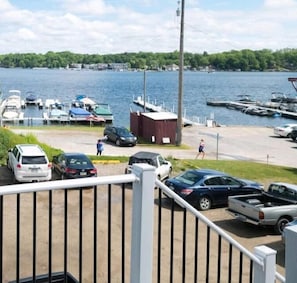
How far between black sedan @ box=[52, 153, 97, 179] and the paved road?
866 cm

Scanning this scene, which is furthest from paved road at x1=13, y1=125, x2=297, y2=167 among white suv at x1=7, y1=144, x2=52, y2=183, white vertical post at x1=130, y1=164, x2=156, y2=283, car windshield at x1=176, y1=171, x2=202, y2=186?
white vertical post at x1=130, y1=164, x2=156, y2=283

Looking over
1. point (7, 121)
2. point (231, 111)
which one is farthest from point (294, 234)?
point (231, 111)

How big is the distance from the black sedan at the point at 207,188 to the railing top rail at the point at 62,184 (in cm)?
1562

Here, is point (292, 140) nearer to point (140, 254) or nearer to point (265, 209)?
point (265, 209)

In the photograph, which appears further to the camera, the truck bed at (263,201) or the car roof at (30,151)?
the car roof at (30,151)

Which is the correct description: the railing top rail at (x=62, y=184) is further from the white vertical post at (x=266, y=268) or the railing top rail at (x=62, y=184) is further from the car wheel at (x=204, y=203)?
the car wheel at (x=204, y=203)

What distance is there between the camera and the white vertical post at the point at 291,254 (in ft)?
13.0

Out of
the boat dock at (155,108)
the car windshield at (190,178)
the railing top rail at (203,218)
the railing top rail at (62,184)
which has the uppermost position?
the railing top rail at (62,184)

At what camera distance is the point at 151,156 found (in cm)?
2308

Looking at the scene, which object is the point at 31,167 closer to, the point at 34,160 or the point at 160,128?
the point at 34,160

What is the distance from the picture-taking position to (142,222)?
3.60m

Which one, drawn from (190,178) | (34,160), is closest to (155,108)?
(34,160)

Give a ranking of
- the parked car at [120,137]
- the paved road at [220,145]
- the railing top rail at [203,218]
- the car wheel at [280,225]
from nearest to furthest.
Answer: the railing top rail at [203,218]
the car wheel at [280,225]
the paved road at [220,145]
the parked car at [120,137]

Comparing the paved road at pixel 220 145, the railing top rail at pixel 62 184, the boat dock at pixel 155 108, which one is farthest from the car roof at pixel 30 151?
the boat dock at pixel 155 108
